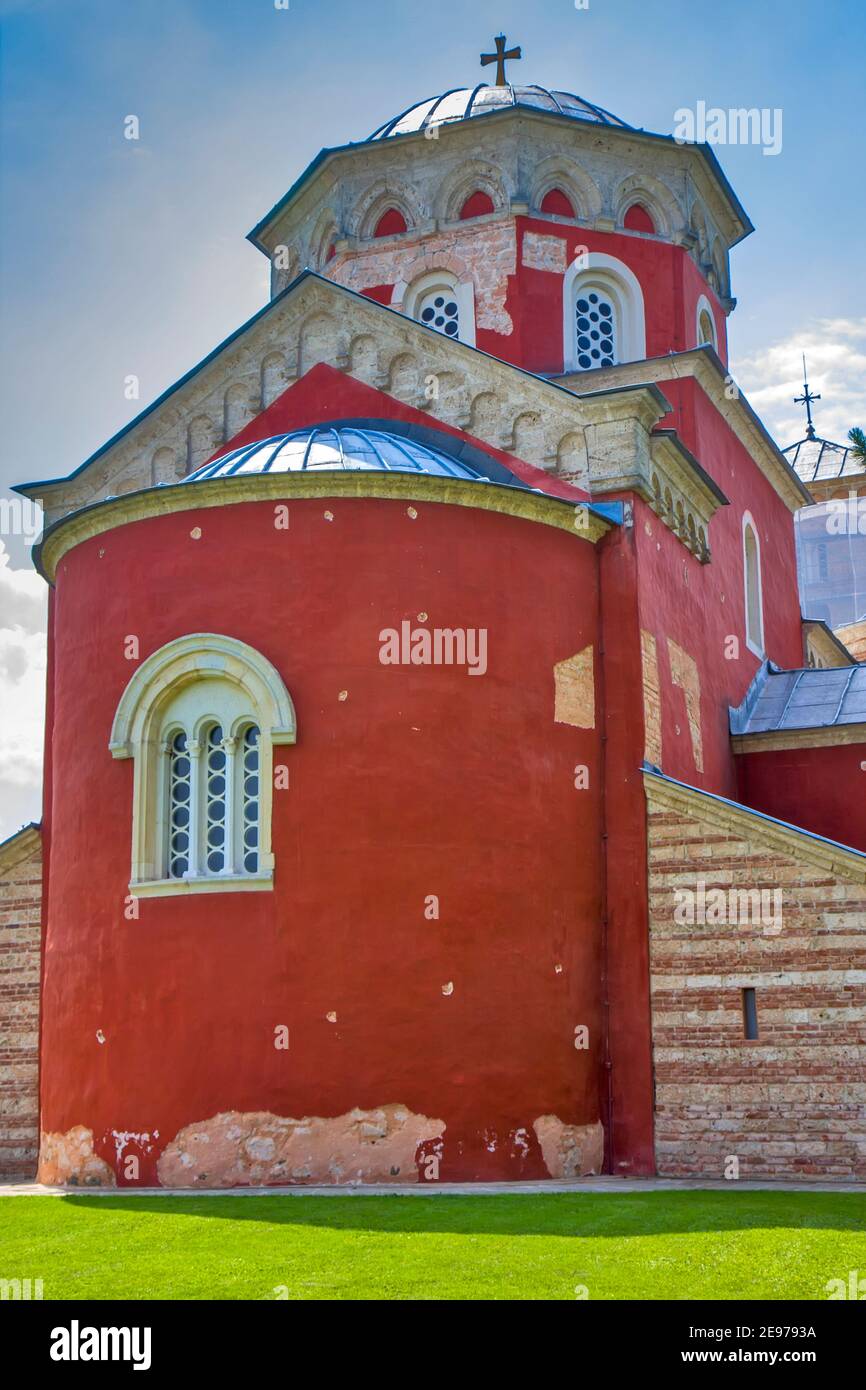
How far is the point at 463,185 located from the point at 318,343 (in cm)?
374

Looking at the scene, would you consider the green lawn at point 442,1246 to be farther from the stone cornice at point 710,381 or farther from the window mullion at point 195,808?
the stone cornice at point 710,381

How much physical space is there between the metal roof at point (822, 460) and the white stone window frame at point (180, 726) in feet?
75.1

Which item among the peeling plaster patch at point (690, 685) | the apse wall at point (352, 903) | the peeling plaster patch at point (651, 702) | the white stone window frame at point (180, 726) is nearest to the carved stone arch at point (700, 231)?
the peeling plaster patch at point (690, 685)

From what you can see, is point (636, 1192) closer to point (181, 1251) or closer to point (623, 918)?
point (623, 918)

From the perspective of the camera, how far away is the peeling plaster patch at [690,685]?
1691 cm

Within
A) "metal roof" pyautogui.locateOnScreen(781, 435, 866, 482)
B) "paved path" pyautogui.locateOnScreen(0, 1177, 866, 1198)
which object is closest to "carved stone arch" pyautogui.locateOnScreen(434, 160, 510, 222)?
"paved path" pyautogui.locateOnScreen(0, 1177, 866, 1198)

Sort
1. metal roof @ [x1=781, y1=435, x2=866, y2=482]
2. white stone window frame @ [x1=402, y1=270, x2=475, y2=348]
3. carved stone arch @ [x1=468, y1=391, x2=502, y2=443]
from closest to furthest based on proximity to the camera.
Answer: carved stone arch @ [x1=468, y1=391, x2=502, y2=443] < white stone window frame @ [x1=402, y1=270, x2=475, y2=348] < metal roof @ [x1=781, y1=435, x2=866, y2=482]

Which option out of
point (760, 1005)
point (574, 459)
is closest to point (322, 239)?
point (574, 459)

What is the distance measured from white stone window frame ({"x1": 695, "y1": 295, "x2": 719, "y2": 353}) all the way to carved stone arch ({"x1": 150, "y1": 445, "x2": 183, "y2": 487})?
280 inches

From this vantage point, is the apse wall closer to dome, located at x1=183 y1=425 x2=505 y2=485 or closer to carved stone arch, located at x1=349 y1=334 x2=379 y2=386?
dome, located at x1=183 y1=425 x2=505 y2=485

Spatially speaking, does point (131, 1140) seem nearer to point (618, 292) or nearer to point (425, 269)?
point (425, 269)

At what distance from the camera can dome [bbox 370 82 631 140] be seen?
2084 cm

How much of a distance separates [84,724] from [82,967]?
2338 millimetres
